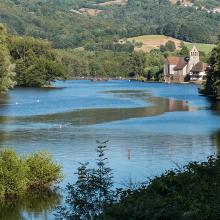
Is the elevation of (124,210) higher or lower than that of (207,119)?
higher

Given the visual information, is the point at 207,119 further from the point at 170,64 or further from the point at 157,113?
the point at 170,64

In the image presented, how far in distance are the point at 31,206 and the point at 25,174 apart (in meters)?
1.68

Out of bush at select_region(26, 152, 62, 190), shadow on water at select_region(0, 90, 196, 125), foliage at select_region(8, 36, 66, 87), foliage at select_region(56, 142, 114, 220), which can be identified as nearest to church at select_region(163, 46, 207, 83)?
foliage at select_region(8, 36, 66, 87)

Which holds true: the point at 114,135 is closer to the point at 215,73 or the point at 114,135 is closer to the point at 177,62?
the point at 215,73

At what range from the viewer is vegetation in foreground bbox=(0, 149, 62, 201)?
24.8 meters

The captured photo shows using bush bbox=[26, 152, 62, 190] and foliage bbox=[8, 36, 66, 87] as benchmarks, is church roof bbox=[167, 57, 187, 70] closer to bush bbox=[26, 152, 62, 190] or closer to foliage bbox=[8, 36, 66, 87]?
foliage bbox=[8, 36, 66, 87]

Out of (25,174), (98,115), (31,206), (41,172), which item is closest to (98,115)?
(98,115)

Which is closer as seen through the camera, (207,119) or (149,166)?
(149,166)

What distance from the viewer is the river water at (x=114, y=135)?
1167 inches

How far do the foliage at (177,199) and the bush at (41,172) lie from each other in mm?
11002

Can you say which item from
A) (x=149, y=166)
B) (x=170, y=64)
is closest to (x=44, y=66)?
(x=170, y=64)

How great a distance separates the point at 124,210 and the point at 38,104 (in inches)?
2502

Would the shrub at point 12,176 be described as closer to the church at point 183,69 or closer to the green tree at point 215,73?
the green tree at point 215,73

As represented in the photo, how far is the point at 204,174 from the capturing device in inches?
618
